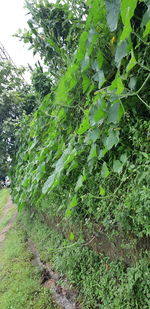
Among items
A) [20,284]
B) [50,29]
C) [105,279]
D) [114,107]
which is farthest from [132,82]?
[20,284]

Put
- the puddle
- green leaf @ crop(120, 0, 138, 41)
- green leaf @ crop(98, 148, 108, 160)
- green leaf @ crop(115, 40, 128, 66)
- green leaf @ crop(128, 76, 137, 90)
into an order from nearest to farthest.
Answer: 1. green leaf @ crop(120, 0, 138, 41)
2. green leaf @ crop(115, 40, 128, 66)
3. green leaf @ crop(128, 76, 137, 90)
4. green leaf @ crop(98, 148, 108, 160)
5. the puddle

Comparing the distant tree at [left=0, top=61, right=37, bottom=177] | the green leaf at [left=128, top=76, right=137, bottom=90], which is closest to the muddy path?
the green leaf at [left=128, top=76, right=137, bottom=90]

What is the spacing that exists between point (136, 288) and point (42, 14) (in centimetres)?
288

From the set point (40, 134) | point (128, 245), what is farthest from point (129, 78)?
point (40, 134)

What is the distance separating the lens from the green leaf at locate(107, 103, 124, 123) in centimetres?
86

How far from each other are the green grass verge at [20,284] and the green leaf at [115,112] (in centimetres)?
182

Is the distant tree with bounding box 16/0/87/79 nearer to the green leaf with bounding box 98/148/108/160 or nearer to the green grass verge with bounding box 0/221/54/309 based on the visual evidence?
the green leaf with bounding box 98/148/108/160

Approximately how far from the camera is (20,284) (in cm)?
223

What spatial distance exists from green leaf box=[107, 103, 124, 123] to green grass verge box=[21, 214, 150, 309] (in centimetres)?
72

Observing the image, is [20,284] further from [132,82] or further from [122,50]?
[122,50]

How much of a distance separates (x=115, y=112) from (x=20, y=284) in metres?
2.38

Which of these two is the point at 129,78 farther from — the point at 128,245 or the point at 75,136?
the point at 128,245

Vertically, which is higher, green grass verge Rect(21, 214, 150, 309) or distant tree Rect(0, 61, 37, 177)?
distant tree Rect(0, 61, 37, 177)

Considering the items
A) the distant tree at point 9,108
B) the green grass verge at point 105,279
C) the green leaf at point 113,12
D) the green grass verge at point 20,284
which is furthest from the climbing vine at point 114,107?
the distant tree at point 9,108
